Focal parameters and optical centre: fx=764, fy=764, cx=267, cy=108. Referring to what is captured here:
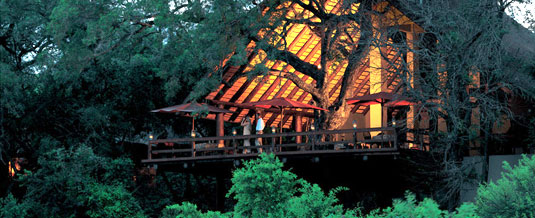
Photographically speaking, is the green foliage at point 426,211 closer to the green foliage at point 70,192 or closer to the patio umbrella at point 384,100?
the patio umbrella at point 384,100

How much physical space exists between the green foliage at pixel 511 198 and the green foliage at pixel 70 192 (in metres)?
16.2

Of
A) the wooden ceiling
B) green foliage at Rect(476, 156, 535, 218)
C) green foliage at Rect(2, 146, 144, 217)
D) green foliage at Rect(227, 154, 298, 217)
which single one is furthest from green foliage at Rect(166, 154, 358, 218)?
green foliage at Rect(2, 146, 144, 217)

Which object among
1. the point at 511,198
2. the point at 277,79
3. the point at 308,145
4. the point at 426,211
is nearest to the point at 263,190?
the point at 426,211

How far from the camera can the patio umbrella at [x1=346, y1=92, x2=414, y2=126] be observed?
21.2 meters

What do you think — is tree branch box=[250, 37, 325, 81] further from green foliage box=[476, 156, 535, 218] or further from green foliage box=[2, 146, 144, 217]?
green foliage box=[476, 156, 535, 218]

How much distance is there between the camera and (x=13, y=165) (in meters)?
27.4

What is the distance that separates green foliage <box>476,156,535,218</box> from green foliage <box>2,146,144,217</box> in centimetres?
1616

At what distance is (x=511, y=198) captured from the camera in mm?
9977

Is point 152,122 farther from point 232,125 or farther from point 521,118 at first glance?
point 521,118

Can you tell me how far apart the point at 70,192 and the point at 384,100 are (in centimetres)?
1024

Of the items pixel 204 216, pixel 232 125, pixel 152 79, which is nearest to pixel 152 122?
pixel 152 79

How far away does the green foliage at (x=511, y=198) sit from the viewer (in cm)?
991

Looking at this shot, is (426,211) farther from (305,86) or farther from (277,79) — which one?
(277,79)

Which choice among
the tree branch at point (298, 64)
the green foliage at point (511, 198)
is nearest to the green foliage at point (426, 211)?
the green foliage at point (511, 198)
